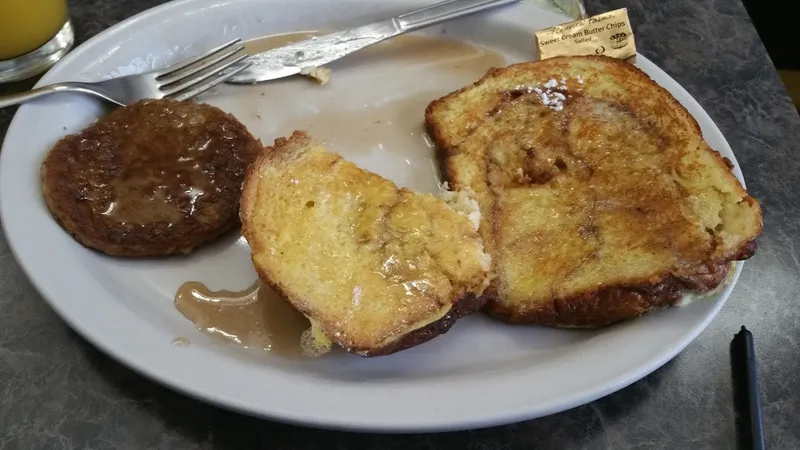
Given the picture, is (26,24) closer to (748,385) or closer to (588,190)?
(588,190)

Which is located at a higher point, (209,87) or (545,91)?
(209,87)

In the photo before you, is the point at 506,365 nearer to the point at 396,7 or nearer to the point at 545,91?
the point at 545,91

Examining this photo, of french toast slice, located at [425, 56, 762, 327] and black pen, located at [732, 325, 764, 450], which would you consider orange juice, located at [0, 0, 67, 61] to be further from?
black pen, located at [732, 325, 764, 450]

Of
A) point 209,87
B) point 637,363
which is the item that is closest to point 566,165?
point 637,363

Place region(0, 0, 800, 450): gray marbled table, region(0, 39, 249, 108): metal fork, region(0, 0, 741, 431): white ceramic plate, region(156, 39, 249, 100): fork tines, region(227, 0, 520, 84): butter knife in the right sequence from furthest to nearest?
region(227, 0, 520, 84): butter knife → region(156, 39, 249, 100): fork tines → region(0, 39, 249, 108): metal fork → region(0, 0, 800, 450): gray marbled table → region(0, 0, 741, 431): white ceramic plate

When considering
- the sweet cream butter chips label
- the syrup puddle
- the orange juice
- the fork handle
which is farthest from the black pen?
the orange juice

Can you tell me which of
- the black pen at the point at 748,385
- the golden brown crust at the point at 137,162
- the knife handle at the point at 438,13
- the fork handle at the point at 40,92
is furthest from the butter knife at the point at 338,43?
the black pen at the point at 748,385

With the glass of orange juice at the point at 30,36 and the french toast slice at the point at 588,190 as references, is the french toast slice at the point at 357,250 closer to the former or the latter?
the french toast slice at the point at 588,190

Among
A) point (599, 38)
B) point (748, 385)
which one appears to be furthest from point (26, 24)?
point (748, 385)
